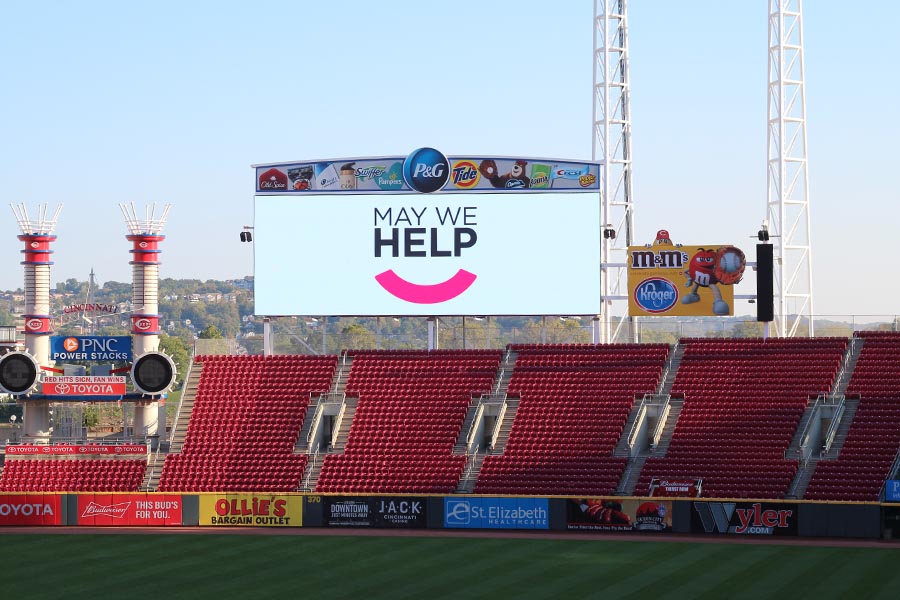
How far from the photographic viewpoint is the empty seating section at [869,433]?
3962cm

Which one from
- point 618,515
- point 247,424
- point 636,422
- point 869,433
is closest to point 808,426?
point 869,433

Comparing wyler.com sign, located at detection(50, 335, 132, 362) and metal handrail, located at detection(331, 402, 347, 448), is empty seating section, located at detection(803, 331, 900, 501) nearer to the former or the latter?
metal handrail, located at detection(331, 402, 347, 448)

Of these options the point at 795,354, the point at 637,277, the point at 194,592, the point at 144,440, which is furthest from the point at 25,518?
the point at 795,354

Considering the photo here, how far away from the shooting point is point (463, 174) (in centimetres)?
4784

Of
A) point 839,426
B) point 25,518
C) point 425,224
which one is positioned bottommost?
point 25,518

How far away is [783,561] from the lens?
34.2 metres

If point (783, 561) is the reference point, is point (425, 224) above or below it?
above

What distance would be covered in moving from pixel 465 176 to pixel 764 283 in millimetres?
11530

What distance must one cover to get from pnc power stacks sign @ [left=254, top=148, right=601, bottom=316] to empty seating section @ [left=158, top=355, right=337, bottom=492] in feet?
11.0

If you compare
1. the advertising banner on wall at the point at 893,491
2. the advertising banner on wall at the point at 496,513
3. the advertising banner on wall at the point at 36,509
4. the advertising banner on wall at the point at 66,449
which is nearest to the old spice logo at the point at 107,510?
the advertising banner on wall at the point at 36,509

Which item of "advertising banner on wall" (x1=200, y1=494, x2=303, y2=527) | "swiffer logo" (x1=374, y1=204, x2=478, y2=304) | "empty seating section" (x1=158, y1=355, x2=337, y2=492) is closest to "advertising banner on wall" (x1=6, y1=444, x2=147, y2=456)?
"empty seating section" (x1=158, y1=355, x2=337, y2=492)

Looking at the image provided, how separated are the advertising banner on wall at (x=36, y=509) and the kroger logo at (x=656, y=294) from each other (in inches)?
856

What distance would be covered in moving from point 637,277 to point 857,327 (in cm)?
816

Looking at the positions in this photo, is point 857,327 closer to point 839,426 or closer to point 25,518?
point 839,426
